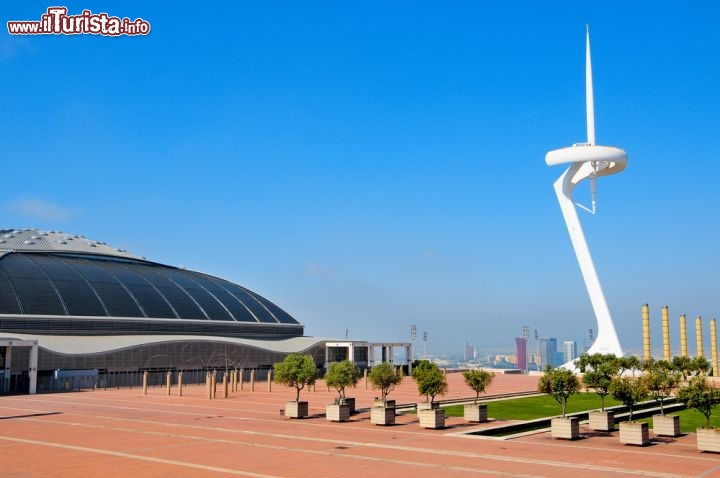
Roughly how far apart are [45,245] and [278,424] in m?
61.9

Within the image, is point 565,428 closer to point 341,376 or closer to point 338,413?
point 338,413

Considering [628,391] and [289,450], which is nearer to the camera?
[289,450]

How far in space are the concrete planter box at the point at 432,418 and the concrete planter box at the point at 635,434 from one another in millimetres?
8114

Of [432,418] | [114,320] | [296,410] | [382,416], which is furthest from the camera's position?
[114,320]

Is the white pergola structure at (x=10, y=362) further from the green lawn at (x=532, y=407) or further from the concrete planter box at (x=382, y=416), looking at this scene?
the concrete planter box at (x=382, y=416)

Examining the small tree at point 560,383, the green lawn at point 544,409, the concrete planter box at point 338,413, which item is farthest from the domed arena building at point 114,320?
the small tree at point 560,383

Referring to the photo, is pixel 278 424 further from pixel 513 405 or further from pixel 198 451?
pixel 513 405

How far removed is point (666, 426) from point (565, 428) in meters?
4.51

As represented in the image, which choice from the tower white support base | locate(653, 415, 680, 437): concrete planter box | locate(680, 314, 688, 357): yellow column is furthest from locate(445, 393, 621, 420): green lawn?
locate(680, 314, 688, 357): yellow column

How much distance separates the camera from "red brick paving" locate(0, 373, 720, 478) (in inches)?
860

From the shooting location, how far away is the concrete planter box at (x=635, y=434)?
89.6ft

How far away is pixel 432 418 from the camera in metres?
32.6

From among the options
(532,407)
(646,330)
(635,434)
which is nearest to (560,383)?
(635,434)

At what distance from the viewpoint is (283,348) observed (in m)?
84.2
